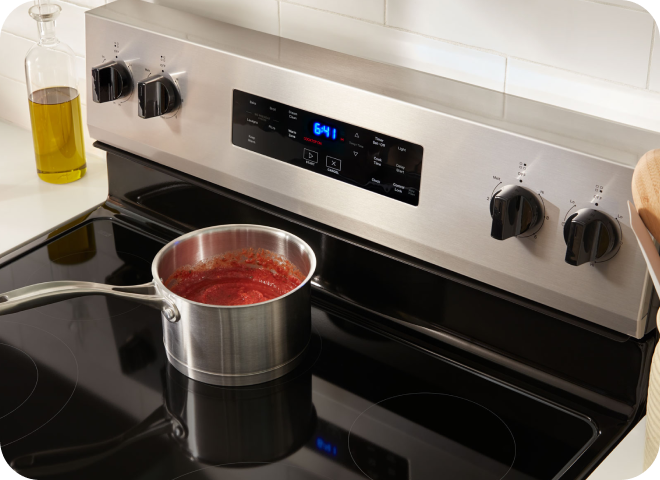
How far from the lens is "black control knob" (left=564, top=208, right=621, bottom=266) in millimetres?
699

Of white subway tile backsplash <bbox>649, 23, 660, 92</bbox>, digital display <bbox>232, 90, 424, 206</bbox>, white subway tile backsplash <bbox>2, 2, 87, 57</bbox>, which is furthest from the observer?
white subway tile backsplash <bbox>2, 2, 87, 57</bbox>

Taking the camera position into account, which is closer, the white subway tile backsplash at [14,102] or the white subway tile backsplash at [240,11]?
the white subway tile backsplash at [240,11]

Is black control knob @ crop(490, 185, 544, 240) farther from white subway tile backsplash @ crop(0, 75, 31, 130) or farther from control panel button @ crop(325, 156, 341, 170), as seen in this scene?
white subway tile backsplash @ crop(0, 75, 31, 130)

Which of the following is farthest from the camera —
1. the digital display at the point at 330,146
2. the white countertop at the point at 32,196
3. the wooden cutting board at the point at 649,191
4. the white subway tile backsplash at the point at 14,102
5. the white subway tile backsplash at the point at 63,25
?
the white subway tile backsplash at the point at 14,102

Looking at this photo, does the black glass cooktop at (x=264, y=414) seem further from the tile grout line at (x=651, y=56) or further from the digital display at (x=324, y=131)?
the tile grout line at (x=651, y=56)

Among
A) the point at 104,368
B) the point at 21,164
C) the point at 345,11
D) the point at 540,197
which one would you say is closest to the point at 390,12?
the point at 345,11

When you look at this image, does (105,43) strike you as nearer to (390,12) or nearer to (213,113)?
(213,113)

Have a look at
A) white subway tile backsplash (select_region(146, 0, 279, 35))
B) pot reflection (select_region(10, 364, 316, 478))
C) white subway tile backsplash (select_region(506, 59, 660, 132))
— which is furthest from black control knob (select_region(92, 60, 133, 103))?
white subway tile backsplash (select_region(506, 59, 660, 132))

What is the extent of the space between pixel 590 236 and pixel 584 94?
6.6 inches

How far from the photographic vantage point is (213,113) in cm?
97

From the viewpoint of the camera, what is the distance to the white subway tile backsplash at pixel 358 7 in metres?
0.90

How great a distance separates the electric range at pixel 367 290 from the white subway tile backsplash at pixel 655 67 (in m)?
0.05

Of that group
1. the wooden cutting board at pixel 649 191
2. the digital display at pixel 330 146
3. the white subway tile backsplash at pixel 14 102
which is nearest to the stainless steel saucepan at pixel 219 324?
the digital display at pixel 330 146

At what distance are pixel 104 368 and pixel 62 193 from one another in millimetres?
459
